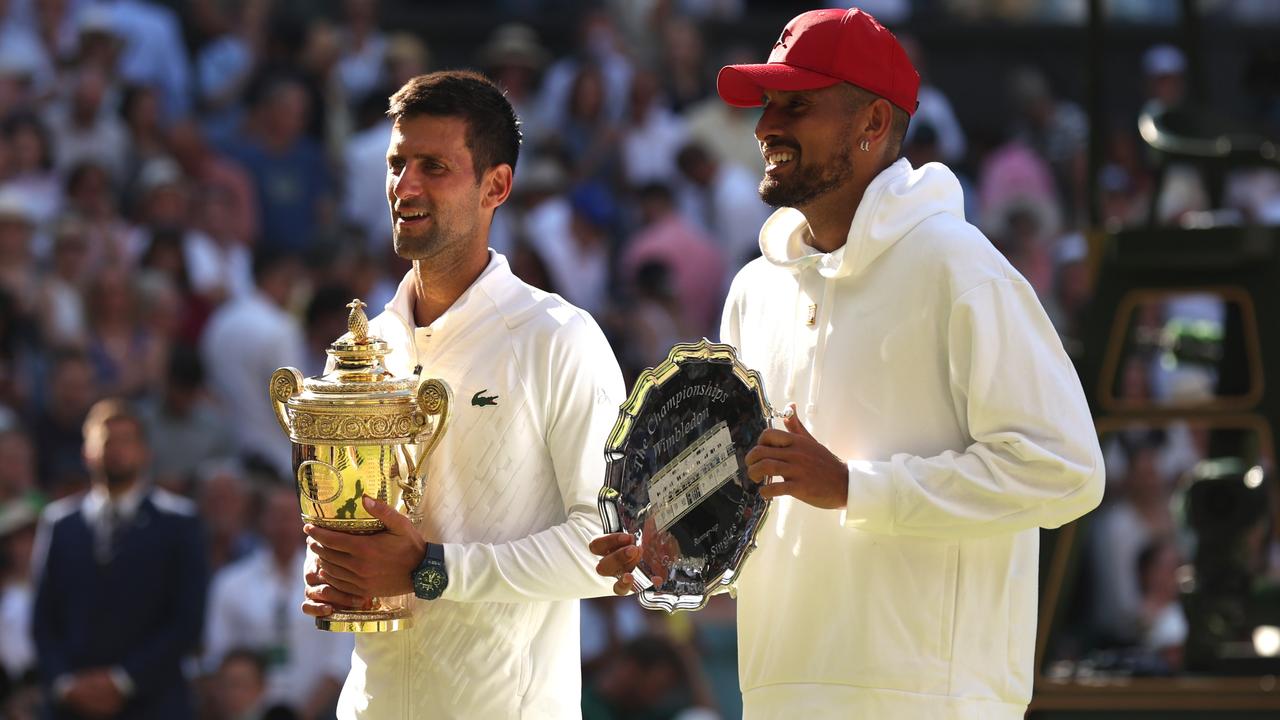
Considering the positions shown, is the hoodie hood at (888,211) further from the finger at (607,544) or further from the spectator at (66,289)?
the spectator at (66,289)

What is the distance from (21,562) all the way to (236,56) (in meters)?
4.65

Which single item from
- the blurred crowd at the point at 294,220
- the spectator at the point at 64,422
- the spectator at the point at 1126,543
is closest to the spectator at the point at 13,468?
the blurred crowd at the point at 294,220

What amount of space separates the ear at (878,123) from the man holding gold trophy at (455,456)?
2.36 feet

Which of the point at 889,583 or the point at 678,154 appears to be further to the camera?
the point at 678,154

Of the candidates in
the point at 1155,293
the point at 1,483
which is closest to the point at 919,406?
the point at 1155,293

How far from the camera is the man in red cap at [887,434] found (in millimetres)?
3885

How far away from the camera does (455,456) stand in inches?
170

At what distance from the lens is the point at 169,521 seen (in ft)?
26.8

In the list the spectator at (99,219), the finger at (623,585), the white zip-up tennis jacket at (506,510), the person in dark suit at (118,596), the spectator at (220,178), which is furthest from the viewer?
the spectator at (220,178)

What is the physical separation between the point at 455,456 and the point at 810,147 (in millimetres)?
941

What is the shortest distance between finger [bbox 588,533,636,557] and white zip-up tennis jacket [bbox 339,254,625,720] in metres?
0.22

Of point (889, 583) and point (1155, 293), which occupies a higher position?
point (1155, 293)

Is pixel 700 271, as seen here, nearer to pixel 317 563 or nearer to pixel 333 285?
pixel 333 285

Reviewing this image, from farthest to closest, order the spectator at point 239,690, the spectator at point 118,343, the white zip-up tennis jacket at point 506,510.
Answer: the spectator at point 118,343, the spectator at point 239,690, the white zip-up tennis jacket at point 506,510
